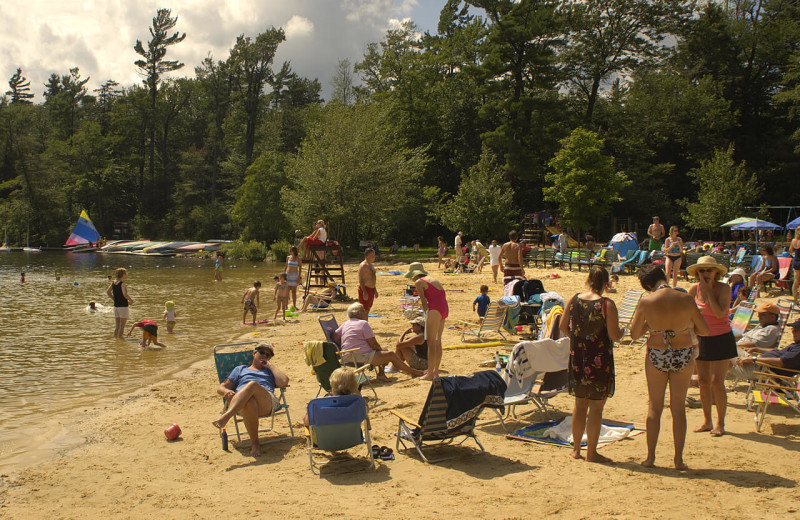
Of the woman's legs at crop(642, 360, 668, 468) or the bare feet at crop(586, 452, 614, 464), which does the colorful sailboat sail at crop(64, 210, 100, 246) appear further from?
the woman's legs at crop(642, 360, 668, 468)

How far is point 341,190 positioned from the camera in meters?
34.0

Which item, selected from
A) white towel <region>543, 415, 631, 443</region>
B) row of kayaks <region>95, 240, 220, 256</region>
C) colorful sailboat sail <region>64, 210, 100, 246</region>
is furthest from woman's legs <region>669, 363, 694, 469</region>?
row of kayaks <region>95, 240, 220, 256</region>

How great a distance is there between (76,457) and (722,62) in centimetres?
4151

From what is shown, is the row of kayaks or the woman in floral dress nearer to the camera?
the woman in floral dress

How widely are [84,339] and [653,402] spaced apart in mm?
11886

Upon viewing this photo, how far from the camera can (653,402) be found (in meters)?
4.80

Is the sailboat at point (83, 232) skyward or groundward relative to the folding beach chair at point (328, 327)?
skyward

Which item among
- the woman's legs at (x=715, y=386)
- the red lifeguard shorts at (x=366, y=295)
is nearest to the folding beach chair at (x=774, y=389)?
the woman's legs at (x=715, y=386)

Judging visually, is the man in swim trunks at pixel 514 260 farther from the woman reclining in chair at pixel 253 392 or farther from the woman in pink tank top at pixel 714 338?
the woman reclining in chair at pixel 253 392

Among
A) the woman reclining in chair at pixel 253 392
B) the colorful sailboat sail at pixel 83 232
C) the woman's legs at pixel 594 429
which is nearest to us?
the woman's legs at pixel 594 429

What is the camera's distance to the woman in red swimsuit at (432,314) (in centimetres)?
773

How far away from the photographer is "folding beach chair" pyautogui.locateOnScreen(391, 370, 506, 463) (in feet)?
17.2

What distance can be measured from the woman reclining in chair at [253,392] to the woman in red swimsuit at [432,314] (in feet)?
7.40

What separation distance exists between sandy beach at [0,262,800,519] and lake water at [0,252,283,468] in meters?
1.21
